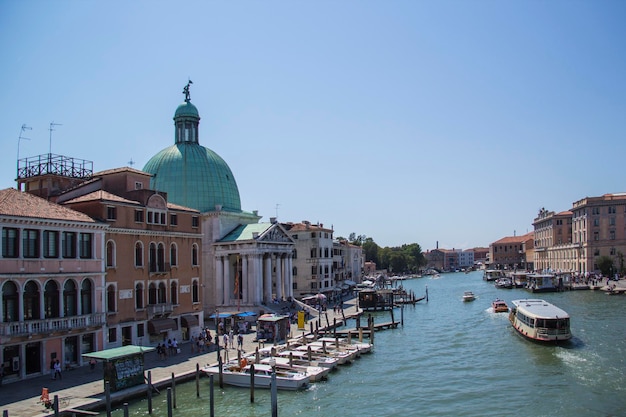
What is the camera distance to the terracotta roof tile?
27625 mm

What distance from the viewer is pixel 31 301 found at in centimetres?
2814

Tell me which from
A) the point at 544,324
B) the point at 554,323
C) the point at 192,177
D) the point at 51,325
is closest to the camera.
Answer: the point at 51,325

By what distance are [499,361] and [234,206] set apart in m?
34.2

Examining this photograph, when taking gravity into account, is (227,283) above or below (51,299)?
below

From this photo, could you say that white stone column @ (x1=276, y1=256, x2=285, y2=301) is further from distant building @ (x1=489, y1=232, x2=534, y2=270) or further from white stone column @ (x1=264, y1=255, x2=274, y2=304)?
distant building @ (x1=489, y1=232, x2=534, y2=270)

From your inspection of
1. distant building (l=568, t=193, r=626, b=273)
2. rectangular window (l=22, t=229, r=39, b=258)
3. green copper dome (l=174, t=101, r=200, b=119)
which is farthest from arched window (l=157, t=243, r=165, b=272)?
distant building (l=568, t=193, r=626, b=273)

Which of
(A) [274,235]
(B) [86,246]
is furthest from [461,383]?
(A) [274,235]

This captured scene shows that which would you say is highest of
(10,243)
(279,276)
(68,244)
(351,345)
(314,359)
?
(10,243)

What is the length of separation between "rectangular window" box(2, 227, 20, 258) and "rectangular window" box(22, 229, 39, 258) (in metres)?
0.36

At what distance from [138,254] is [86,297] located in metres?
5.32

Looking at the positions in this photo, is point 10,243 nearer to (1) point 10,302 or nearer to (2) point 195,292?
(1) point 10,302

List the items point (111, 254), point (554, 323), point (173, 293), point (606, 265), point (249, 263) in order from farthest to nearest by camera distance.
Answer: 1. point (606, 265)
2. point (249, 263)
3. point (173, 293)
4. point (554, 323)
5. point (111, 254)

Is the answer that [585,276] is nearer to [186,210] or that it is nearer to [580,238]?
[580,238]

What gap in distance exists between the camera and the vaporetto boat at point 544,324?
38619mm
